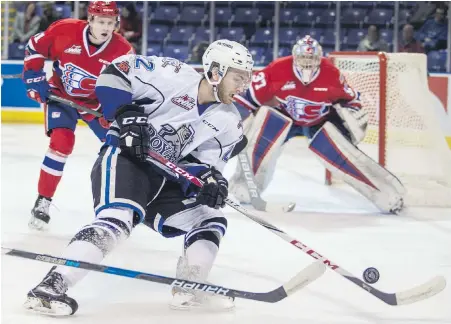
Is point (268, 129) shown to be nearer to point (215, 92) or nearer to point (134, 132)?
point (215, 92)

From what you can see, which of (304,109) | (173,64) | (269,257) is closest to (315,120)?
(304,109)

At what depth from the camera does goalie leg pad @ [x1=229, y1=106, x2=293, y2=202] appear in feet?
15.5

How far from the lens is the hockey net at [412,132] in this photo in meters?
4.85

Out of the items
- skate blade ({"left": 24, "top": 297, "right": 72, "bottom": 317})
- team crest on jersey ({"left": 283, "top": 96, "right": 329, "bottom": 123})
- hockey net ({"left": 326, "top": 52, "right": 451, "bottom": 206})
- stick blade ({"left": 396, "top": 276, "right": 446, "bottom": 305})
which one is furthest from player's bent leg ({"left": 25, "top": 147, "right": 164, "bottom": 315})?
hockey net ({"left": 326, "top": 52, "right": 451, "bottom": 206})

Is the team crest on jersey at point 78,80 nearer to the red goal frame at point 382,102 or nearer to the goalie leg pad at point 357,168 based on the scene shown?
the goalie leg pad at point 357,168

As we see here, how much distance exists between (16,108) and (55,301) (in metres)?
6.36

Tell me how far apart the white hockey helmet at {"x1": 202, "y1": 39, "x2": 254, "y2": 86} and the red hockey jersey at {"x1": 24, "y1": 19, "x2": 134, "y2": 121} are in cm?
122

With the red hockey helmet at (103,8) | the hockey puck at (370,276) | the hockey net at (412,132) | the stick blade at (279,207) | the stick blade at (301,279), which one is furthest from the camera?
the hockey net at (412,132)

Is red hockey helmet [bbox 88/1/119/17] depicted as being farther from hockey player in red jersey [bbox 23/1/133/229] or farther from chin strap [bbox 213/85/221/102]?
chin strap [bbox 213/85/221/102]

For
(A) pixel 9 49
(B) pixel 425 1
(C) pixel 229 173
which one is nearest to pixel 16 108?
(A) pixel 9 49

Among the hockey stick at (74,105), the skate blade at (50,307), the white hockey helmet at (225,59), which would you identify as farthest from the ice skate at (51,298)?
the hockey stick at (74,105)

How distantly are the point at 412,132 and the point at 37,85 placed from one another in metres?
2.17

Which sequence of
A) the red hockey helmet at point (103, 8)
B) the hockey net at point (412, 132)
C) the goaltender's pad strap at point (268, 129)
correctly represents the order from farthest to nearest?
the hockey net at point (412, 132) → the goaltender's pad strap at point (268, 129) → the red hockey helmet at point (103, 8)

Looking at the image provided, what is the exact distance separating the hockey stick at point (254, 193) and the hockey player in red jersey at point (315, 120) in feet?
0.34
